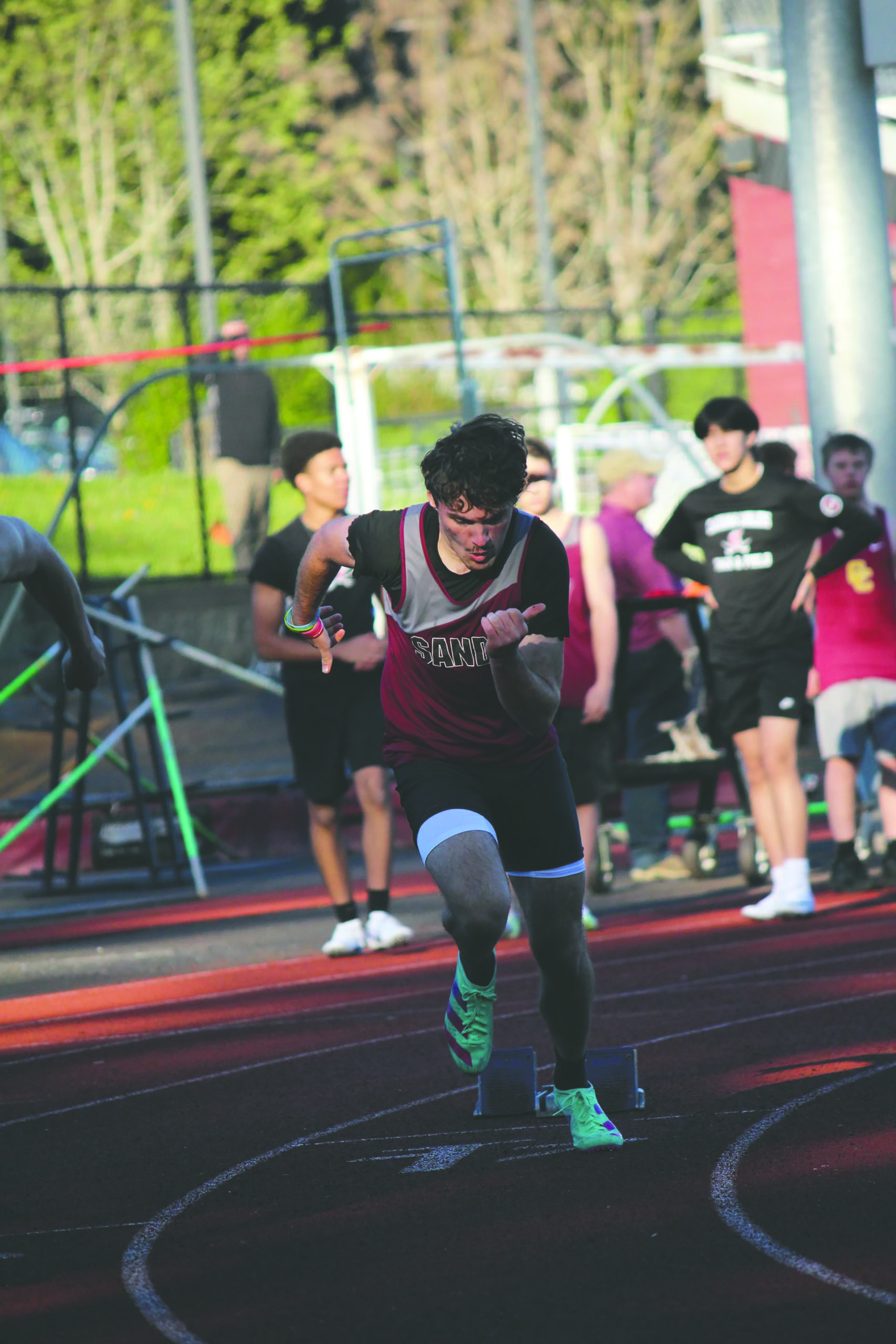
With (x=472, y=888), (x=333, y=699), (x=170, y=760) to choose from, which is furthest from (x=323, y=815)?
(x=472, y=888)

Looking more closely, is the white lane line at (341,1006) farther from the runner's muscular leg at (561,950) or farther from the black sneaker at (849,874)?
the runner's muscular leg at (561,950)

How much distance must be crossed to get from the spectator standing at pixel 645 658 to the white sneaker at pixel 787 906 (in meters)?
1.68

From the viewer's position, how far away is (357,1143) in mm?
5645

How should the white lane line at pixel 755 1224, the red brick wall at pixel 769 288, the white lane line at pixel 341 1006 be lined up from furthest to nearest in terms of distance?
the red brick wall at pixel 769 288
the white lane line at pixel 341 1006
the white lane line at pixel 755 1224

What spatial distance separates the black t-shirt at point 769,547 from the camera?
884cm

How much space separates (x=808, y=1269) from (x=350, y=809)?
8544mm

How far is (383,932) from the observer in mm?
8914

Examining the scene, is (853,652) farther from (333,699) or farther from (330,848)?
(330,848)

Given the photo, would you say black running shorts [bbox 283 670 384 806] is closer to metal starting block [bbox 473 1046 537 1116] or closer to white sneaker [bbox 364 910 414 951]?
white sneaker [bbox 364 910 414 951]

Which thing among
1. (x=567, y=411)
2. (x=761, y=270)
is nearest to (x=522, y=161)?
(x=761, y=270)

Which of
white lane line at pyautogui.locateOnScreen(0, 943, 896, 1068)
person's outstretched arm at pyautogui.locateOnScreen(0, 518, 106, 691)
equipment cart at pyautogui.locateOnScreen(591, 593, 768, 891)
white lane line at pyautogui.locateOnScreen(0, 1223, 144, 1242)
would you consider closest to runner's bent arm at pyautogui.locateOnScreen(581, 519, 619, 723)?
equipment cart at pyautogui.locateOnScreen(591, 593, 768, 891)

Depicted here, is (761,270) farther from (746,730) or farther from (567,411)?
(746,730)

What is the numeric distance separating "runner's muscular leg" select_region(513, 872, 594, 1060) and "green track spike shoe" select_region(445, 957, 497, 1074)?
0.16 meters

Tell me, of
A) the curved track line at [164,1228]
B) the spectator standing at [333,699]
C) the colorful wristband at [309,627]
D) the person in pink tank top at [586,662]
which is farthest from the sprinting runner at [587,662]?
the colorful wristband at [309,627]
